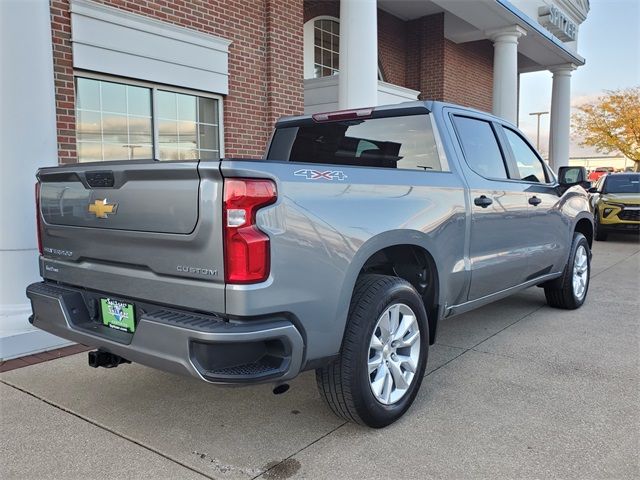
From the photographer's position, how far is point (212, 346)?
249cm

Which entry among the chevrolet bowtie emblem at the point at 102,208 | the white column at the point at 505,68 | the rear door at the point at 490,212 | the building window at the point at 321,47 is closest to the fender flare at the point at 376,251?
the rear door at the point at 490,212

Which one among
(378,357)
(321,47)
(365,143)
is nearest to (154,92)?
(365,143)

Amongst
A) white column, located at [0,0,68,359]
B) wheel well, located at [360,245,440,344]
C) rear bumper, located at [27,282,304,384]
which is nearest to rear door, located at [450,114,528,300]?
wheel well, located at [360,245,440,344]

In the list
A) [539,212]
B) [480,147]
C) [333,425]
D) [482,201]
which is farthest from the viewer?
[539,212]

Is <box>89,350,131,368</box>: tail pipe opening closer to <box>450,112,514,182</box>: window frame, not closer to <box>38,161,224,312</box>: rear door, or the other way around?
<box>38,161,224,312</box>: rear door

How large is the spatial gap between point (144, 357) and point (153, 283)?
1.16ft

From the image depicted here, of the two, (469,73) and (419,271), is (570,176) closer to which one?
(419,271)

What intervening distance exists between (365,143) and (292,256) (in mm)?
1940

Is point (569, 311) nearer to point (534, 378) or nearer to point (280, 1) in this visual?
point (534, 378)

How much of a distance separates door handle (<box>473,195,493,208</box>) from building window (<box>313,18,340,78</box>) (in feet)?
26.6

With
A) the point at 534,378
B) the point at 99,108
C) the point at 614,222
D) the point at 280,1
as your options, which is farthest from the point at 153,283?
the point at 614,222

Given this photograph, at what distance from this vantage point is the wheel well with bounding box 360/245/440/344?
3.70 m

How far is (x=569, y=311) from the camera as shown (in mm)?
6082

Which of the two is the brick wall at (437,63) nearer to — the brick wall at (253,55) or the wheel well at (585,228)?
the brick wall at (253,55)
